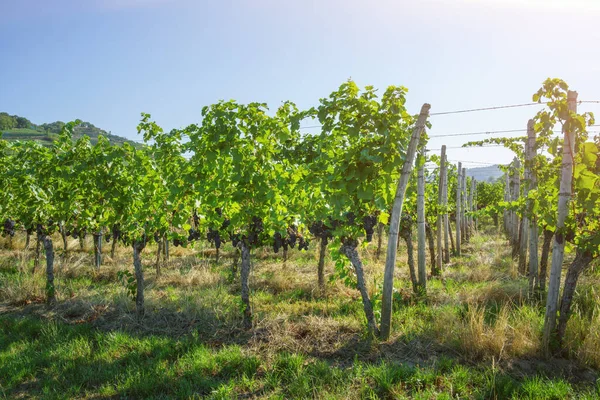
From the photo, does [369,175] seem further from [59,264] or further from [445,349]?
[59,264]

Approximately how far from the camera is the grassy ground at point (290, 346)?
12.5 feet

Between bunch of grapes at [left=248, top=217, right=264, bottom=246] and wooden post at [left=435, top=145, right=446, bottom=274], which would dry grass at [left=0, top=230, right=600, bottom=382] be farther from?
bunch of grapes at [left=248, top=217, right=264, bottom=246]

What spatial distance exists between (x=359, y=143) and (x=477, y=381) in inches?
120

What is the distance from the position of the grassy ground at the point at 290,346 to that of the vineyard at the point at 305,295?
1.0 inches

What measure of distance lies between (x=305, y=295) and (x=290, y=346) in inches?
99.1

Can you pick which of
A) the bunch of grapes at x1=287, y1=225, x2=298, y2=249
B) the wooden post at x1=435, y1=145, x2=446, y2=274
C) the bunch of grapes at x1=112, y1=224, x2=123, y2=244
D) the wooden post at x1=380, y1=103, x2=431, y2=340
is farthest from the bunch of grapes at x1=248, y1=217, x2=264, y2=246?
the wooden post at x1=435, y1=145, x2=446, y2=274

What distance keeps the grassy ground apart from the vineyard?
1.0 inches

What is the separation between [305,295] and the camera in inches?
288

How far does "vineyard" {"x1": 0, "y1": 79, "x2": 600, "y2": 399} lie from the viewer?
3939mm

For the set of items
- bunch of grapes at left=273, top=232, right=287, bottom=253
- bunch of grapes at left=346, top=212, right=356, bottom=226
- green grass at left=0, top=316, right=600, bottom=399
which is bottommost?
green grass at left=0, top=316, right=600, bottom=399

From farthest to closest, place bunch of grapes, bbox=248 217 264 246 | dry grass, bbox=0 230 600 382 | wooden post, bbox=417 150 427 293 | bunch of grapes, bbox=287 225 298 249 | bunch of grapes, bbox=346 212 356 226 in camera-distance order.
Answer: wooden post, bbox=417 150 427 293
bunch of grapes, bbox=287 225 298 249
bunch of grapes, bbox=248 217 264 246
bunch of grapes, bbox=346 212 356 226
dry grass, bbox=0 230 600 382

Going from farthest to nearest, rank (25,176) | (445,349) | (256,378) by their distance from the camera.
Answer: (25,176) → (445,349) → (256,378)

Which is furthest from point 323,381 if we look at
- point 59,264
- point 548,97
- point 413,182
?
point 59,264

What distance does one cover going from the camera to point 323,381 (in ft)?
12.6
